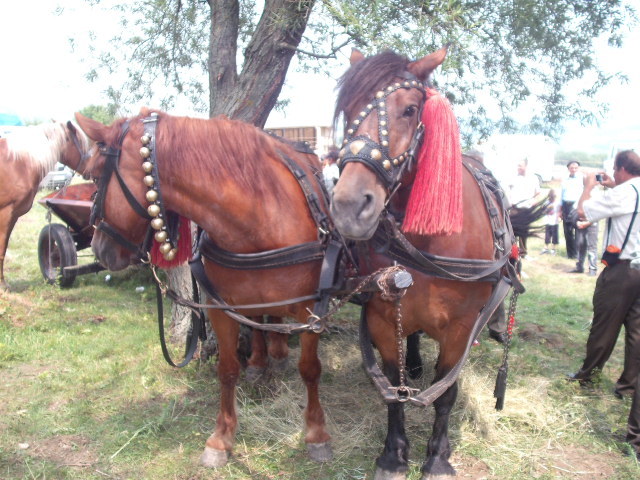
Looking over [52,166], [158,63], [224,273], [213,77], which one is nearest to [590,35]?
[213,77]

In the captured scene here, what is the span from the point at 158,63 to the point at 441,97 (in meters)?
4.24

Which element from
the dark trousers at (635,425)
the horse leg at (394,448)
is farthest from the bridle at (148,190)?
the dark trousers at (635,425)

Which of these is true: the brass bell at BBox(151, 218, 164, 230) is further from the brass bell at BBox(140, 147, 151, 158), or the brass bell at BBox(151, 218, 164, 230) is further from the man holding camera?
the man holding camera

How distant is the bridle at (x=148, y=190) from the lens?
2.14m

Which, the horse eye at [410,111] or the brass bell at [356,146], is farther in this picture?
the horse eye at [410,111]

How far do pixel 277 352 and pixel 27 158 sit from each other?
13.1ft

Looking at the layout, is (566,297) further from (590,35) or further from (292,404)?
(292,404)

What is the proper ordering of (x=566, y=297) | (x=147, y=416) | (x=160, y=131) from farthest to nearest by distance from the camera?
1. (x=566, y=297)
2. (x=147, y=416)
3. (x=160, y=131)

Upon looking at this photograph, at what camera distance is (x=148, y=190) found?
85.8 inches

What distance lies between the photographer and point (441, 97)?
6.74 ft

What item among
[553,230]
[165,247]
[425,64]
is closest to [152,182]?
[165,247]

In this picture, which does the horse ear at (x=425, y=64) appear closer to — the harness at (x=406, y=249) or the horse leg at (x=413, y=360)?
the harness at (x=406, y=249)

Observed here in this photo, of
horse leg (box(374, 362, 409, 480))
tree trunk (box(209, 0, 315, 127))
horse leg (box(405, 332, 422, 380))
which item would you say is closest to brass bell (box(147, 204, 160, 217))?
horse leg (box(374, 362, 409, 480))

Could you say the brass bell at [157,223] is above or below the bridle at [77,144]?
below
